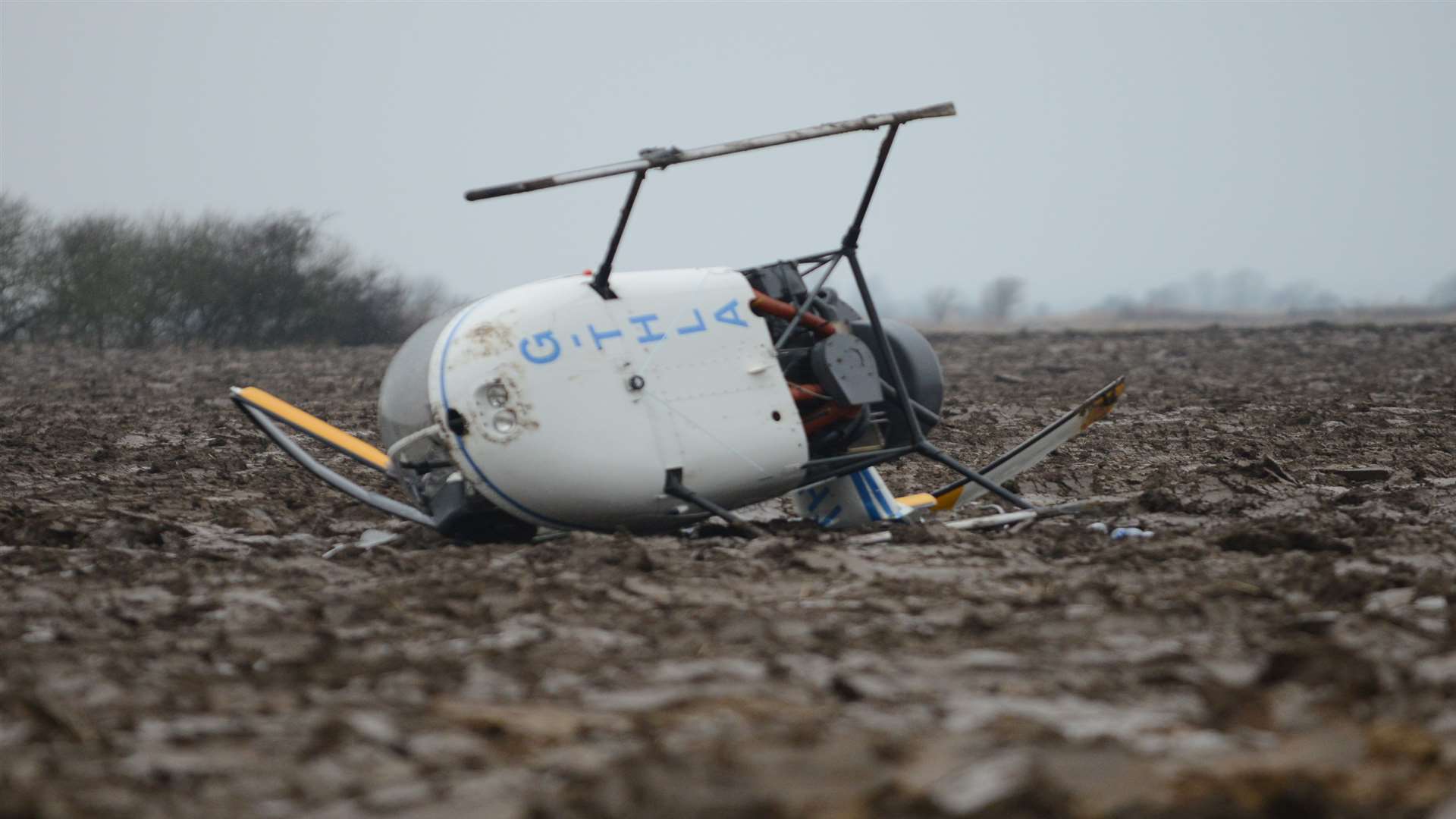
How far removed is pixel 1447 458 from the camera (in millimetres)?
11938

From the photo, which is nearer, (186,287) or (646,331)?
(646,331)

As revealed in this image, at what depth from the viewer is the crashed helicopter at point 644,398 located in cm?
766

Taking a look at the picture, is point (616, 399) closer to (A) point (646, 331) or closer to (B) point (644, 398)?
(B) point (644, 398)

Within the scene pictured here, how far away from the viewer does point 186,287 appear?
3606 centimetres

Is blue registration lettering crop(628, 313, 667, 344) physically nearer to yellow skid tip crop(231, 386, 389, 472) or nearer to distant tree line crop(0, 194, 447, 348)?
yellow skid tip crop(231, 386, 389, 472)

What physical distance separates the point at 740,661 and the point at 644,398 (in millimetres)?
2920

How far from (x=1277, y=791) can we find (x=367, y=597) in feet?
13.3

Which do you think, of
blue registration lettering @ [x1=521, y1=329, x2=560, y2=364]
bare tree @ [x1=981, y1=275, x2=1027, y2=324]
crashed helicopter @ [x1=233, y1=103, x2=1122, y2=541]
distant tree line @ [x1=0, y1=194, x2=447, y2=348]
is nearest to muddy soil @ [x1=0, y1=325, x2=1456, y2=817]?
crashed helicopter @ [x1=233, y1=103, x2=1122, y2=541]

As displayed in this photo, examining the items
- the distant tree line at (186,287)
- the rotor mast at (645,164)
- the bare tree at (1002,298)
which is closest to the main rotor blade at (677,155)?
the rotor mast at (645,164)

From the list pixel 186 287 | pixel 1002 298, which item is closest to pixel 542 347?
pixel 186 287

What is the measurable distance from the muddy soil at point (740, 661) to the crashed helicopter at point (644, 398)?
326 millimetres

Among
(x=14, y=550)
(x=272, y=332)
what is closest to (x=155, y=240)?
(x=272, y=332)

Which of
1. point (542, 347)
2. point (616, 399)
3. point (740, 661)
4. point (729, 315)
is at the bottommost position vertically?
point (740, 661)

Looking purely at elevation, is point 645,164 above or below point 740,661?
above
